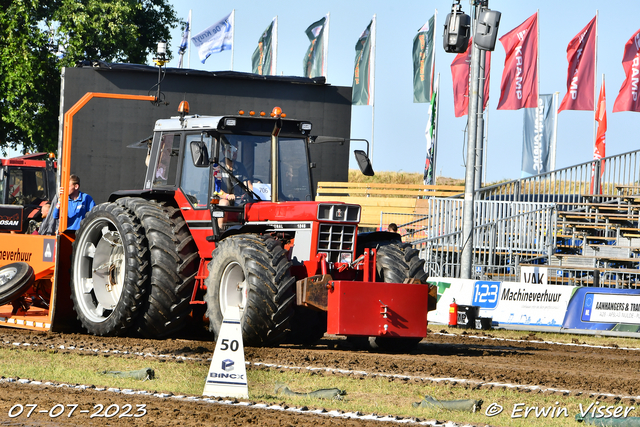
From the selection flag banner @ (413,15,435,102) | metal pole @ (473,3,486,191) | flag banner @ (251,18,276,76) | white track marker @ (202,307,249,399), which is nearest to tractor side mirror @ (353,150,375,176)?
white track marker @ (202,307,249,399)

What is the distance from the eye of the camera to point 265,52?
37.1 meters

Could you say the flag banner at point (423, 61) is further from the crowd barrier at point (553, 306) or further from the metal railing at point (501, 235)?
the crowd barrier at point (553, 306)

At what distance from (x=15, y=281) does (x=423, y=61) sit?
75.4 feet

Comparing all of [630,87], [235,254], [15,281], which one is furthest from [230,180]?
[630,87]

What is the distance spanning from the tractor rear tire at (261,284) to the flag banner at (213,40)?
29452 millimetres

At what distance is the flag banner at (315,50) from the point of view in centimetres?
3462

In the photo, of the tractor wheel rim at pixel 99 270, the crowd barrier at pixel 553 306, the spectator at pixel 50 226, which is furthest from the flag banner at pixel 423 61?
the tractor wheel rim at pixel 99 270

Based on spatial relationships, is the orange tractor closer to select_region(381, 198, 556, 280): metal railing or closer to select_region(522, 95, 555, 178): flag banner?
select_region(381, 198, 556, 280): metal railing

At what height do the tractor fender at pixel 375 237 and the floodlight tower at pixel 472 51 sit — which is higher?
the floodlight tower at pixel 472 51

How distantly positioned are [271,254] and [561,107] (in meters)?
18.8

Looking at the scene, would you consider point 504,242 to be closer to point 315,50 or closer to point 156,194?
point 156,194

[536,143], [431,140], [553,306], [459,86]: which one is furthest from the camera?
[431,140]

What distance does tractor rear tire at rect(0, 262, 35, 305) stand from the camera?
11.2m

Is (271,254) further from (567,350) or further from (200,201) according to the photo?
(567,350)
